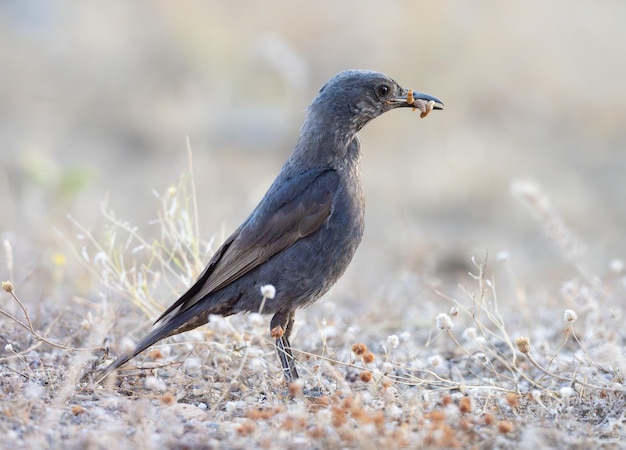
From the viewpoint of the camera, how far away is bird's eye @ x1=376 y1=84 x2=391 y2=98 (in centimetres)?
504

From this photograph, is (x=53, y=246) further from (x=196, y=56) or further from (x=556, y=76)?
(x=556, y=76)

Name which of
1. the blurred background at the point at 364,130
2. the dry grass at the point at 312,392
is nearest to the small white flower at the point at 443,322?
the dry grass at the point at 312,392

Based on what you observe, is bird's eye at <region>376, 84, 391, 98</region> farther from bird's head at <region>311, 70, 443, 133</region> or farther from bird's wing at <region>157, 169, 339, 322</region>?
bird's wing at <region>157, 169, 339, 322</region>

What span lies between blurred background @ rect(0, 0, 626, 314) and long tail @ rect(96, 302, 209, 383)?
2.78m

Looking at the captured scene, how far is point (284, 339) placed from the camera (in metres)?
4.84

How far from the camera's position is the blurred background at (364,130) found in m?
9.72

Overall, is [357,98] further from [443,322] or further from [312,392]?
[312,392]

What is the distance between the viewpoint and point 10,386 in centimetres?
409

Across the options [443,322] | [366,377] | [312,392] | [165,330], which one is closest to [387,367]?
[366,377]

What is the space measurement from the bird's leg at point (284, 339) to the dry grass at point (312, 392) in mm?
83

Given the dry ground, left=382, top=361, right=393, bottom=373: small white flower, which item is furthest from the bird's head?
left=382, top=361, right=393, bottom=373: small white flower

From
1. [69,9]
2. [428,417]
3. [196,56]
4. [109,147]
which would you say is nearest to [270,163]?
[109,147]

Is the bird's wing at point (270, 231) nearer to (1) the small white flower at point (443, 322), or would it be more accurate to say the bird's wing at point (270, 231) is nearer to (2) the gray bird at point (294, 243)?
(2) the gray bird at point (294, 243)

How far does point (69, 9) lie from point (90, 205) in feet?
31.0
